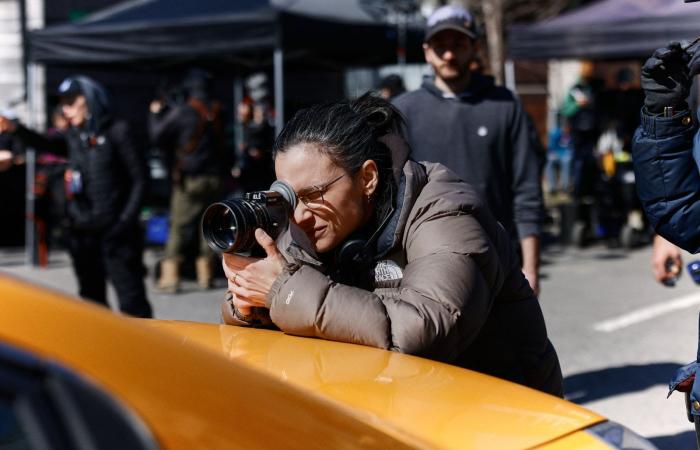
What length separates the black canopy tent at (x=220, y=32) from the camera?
9.90m

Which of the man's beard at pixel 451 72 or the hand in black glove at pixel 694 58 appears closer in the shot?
the hand in black glove at pixel 694 58

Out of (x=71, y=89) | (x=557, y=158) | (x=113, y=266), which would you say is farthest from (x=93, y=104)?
(x=557, y=158)

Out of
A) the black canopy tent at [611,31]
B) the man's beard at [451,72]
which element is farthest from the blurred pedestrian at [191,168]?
the man's beard at [451,72]

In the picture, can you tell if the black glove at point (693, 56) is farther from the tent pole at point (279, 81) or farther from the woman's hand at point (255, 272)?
the tent pole at point (279, 81)

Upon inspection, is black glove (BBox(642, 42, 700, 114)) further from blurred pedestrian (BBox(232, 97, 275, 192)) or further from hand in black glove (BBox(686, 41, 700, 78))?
blurred pedestrian (BBox(232, 97, 275, 192))

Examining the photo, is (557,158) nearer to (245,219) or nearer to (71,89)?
(71,89)

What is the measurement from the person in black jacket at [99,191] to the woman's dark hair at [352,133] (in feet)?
12.1

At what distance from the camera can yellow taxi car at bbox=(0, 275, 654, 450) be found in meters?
1.22

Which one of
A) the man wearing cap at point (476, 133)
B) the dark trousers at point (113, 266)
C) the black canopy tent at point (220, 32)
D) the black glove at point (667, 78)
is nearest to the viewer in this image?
the black glove at point (667, 78)

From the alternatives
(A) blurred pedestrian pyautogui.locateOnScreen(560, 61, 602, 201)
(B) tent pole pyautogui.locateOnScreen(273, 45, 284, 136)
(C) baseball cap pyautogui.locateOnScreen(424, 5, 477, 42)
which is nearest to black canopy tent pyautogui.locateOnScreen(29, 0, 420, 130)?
A: (B) tent pole pyautogui.locateOnScreen(273, 45, 284, 136)

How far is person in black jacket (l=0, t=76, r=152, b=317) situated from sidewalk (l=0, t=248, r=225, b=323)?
61 cm

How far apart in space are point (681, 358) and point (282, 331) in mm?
4430

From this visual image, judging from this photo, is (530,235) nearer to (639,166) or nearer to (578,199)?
(639,166)

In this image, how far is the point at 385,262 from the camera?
107 inches
